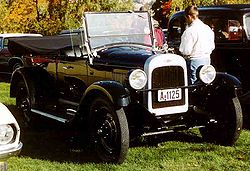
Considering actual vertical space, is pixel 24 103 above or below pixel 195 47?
below

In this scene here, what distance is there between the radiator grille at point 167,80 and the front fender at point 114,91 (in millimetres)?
520

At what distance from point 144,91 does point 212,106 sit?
1.32m

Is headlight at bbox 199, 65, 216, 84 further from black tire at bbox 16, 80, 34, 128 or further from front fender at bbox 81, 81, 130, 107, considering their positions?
black tire at bbox 16, 80, 34, 128

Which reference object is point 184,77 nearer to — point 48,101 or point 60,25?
point 48,101

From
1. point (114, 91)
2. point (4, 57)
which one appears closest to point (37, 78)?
point (114, 91)

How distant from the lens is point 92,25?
716 centimetres

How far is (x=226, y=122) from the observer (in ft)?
22.0

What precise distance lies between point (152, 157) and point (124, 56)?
1471 mm

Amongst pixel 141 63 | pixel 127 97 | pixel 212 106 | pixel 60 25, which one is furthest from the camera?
pixel 60 25

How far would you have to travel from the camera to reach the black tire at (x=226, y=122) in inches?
257

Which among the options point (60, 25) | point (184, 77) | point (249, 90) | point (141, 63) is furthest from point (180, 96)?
point (60, 25)

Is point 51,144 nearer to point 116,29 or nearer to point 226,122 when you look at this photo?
point 116,29

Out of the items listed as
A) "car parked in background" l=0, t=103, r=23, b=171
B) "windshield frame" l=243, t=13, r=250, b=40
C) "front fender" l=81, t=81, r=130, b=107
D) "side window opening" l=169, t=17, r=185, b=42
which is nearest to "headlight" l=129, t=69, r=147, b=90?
"front fender" l=81, t=81, r=130, b=107

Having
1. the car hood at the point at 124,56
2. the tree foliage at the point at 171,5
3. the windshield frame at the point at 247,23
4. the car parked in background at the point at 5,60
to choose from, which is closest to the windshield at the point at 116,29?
the car hood at the point at 124,56
